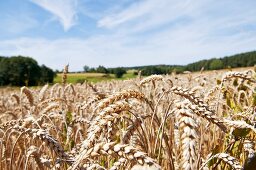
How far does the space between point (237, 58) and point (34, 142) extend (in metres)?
91.9

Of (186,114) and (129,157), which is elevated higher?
(186,114)

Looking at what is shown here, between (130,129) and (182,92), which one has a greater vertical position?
(182,92)

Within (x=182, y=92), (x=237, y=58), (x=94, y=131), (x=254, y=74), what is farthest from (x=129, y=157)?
(x=237, y=58)

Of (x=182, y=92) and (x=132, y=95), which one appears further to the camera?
(x=132, y=95)

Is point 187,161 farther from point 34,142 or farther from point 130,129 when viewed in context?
point 34,142

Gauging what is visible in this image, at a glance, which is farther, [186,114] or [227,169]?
[227,169]

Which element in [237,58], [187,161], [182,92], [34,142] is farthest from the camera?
[237,58]

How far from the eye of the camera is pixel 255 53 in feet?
266

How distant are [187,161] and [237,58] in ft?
308

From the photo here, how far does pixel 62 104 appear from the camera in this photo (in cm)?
572

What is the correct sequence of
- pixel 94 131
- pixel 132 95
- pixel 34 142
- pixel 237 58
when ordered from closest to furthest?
1. pixel 94 131
2. pixel 132 95
3. pixel 34 142
4. pixel 237 58

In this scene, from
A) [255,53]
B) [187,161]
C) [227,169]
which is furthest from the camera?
[255,53]

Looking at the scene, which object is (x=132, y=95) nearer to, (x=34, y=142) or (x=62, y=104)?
(x=34, y=142)

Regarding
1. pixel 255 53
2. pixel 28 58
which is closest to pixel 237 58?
pixel 255 53
